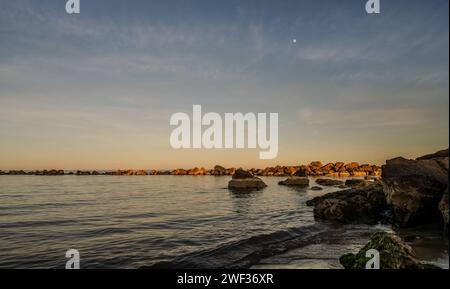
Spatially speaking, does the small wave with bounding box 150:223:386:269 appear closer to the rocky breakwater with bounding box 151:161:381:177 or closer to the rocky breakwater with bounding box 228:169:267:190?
the rocky breakwater with bounding box 228:169:267:190

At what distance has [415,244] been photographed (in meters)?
12.0

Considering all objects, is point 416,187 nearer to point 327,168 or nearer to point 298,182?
point 298,182

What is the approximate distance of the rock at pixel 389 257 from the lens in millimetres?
8258

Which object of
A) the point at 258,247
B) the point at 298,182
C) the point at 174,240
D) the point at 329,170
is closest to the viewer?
the point at 258,247

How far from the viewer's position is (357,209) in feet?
67.9

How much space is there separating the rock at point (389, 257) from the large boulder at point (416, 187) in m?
6.42

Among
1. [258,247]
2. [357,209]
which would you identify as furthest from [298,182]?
[258,247]

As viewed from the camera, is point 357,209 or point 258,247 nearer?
point 258,247

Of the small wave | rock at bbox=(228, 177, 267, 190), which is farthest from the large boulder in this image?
rock at bbox=(228, 177, 267, 190)

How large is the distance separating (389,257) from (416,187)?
7930mm

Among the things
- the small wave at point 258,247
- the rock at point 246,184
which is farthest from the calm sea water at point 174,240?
the rock at point 246,184

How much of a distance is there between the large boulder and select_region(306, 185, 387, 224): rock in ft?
12.1
